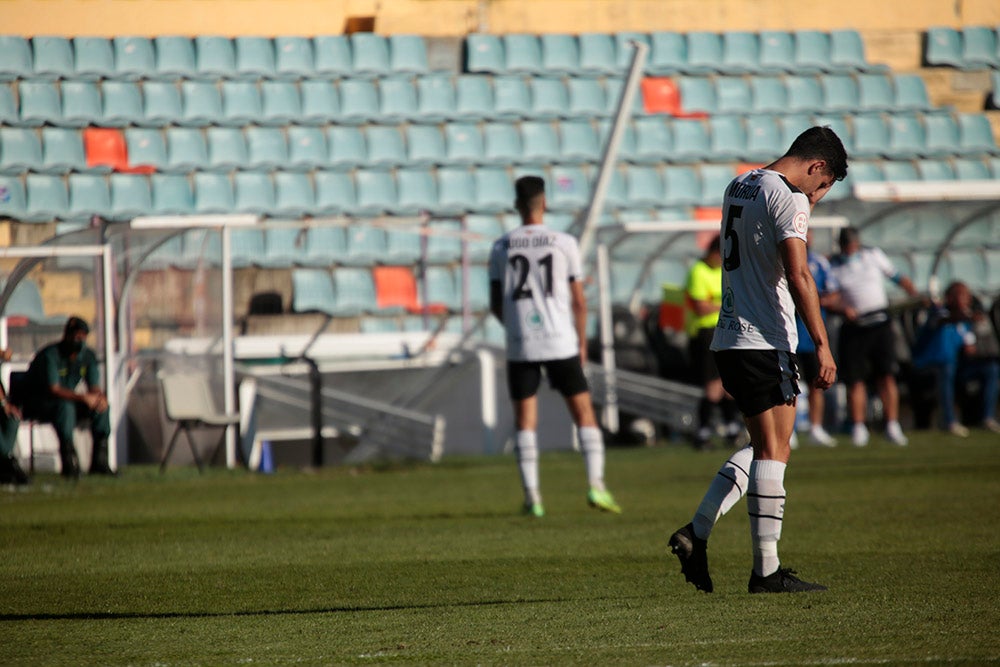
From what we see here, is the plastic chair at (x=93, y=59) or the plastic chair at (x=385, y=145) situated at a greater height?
the plastic chair at (x=93, y=59)

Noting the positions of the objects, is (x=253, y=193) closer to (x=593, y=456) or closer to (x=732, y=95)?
(x=732, y=95)

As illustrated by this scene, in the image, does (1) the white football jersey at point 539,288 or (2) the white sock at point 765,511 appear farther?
(1) the white football jersey at point 539,288

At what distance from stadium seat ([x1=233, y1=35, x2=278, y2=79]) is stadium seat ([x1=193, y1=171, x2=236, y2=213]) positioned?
5.11ft

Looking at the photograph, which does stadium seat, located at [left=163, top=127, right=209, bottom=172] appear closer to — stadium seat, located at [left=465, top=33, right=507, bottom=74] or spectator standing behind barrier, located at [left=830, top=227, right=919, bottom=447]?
stadium seat, located at [left=465, top=33, right=507, bottom=74]

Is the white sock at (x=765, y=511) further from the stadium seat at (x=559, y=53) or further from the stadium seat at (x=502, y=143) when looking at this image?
the stadium seat at (x=559, y=53)

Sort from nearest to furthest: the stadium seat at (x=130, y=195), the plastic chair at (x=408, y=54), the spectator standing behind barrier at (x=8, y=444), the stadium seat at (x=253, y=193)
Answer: the spectator standing behind barrier at (x=8, y=444) < the stadium seat at (x=130, y=195) < the stadium seat at (x=253, y=193) < the plastic chair at (x=408, y=54)

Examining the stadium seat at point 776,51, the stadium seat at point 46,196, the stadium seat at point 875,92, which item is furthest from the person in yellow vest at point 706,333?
the stadium seat at point 46,196

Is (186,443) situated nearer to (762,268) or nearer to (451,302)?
(451,302)

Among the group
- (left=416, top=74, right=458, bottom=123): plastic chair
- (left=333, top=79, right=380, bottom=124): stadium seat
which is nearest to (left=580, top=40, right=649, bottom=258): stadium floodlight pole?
(left=416, top=74, right=458, bottom=123): plastic chair

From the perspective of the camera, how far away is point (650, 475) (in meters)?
11.6

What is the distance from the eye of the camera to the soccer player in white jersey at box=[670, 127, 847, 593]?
525 centimetres

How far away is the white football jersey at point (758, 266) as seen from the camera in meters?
5.27

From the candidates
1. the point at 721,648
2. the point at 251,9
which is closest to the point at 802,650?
the point at 721,648

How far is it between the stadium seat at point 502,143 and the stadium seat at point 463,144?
9cm
